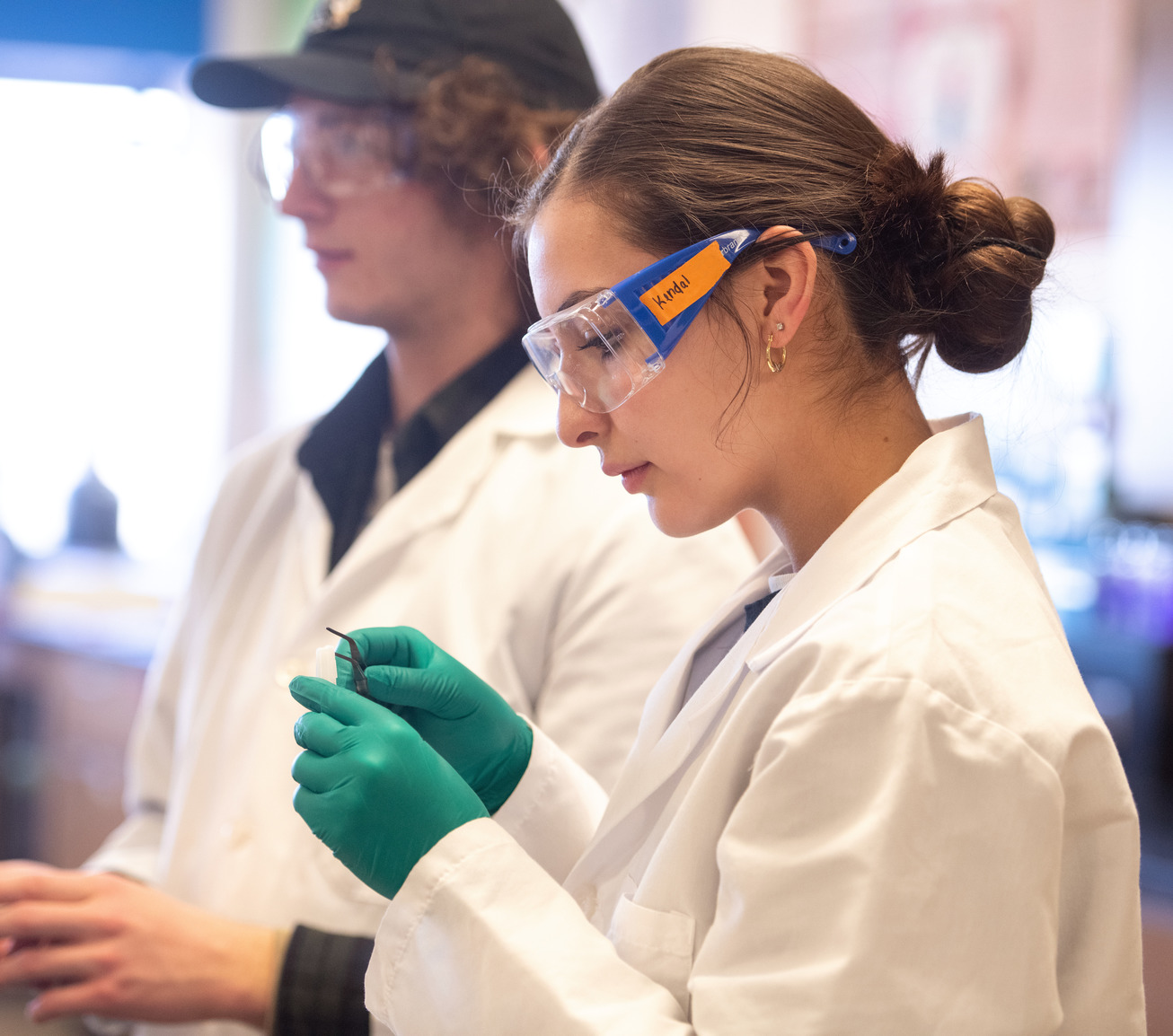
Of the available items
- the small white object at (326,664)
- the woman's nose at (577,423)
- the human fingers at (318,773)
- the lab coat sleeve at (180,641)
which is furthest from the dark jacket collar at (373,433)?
the human fingers at (318,773)

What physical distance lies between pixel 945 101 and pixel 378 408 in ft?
5.53

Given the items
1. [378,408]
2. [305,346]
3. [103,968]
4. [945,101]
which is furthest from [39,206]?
[103,968]

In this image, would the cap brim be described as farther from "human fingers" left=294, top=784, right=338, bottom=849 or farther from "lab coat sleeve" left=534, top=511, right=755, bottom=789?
"human fingers" left=294, top=784, right=338, bottom=849

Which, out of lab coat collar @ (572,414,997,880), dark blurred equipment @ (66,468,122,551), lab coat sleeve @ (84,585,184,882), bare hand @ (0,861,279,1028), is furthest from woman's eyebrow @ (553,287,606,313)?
dark blurred equipment @ (66,468,122,551)

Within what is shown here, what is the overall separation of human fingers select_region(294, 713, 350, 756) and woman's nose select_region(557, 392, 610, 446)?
29 centimetres

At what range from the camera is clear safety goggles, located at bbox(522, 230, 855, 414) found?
823 millimetres

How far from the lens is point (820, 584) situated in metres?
0.82

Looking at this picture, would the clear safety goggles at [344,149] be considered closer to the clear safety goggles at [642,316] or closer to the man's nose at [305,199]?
the man's nose at [305,199]

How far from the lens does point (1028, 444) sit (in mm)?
2350

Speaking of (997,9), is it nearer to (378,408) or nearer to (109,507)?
(378,408)

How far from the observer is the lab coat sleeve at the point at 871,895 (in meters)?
0.66

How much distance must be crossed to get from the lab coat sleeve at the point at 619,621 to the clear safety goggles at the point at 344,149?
1.82 feet

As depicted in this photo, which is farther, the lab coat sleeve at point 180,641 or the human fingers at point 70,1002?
the lab coat sleeve at point 180,641

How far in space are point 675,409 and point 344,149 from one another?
0.83 m
